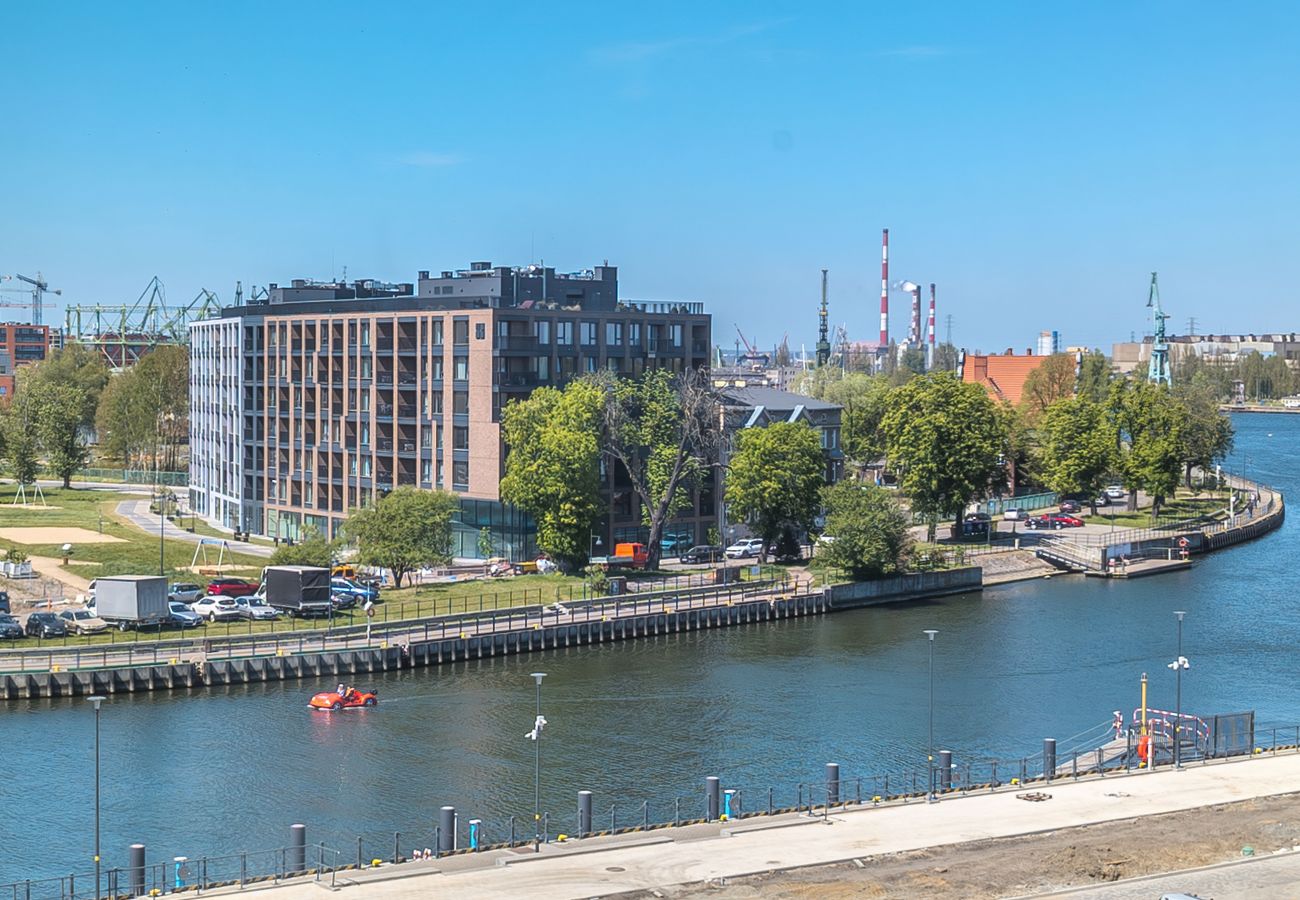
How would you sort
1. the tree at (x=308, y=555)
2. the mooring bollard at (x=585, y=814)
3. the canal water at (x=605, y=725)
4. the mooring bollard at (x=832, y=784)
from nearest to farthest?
the mooring bollard at (x=585, y=814) → the mooring bollard at (x=832, y=784) → the canal water at (x=605, y=725) → the tree at (x=308, y=555)

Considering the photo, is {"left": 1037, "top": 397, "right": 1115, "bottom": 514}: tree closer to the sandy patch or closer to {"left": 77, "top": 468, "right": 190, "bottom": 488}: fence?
the sandy patch

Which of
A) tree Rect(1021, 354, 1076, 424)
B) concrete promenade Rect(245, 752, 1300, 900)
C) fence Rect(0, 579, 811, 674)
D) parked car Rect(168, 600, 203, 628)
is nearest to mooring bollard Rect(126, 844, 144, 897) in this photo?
concrete promenade Rect(245, 752, 1300, 900)

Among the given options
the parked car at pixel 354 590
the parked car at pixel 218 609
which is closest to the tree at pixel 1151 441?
the parked car at pixel 354 590

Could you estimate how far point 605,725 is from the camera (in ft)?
183

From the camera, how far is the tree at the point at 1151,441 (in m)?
113

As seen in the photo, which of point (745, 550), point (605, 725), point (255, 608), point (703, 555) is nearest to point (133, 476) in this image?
point (703, 555)

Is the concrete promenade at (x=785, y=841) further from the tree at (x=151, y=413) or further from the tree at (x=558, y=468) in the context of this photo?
the tree at (x=151, y=413)

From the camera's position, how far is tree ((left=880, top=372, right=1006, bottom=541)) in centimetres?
9694

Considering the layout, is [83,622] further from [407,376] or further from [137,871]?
[137,871]

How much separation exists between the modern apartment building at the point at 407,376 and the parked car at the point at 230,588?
15640 millimetres

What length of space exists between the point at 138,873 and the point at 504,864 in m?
8.03

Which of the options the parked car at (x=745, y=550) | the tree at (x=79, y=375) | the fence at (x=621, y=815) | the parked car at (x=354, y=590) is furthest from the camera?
the tree at (x=79, y=375)

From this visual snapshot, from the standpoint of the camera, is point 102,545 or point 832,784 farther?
point 102,545

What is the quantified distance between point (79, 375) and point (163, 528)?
309 feet
